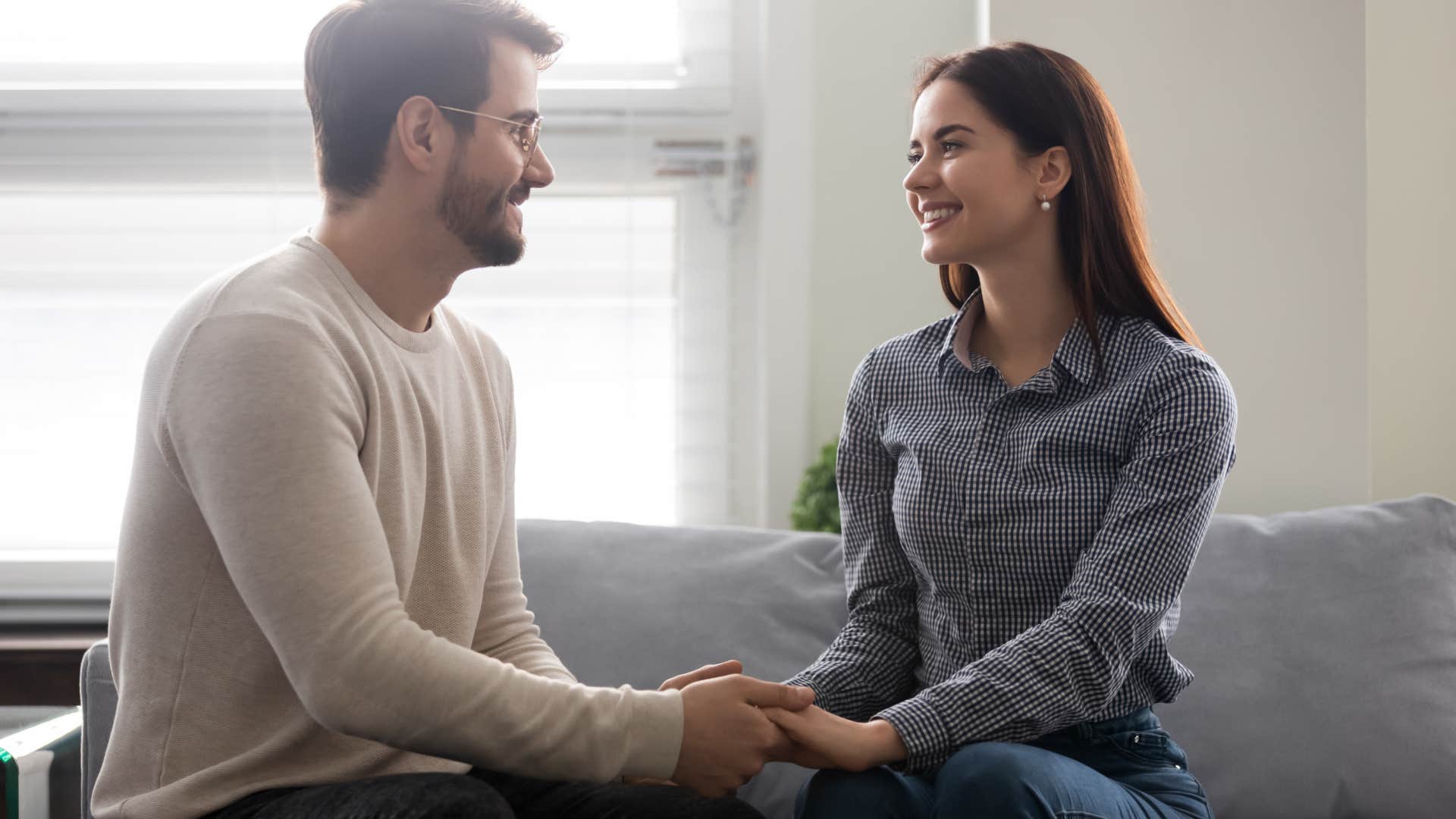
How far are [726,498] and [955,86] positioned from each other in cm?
120

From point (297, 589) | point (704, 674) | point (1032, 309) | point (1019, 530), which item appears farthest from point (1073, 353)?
point (297, 589)

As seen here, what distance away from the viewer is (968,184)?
1568mm

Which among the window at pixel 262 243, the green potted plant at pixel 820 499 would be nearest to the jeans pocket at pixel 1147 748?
the green potted plant at pixel 820 499

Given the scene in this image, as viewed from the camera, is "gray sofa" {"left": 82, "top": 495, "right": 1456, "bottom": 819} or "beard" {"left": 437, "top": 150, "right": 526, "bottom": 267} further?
"gray sofa" {"left": 82, "top": 495, "right": 1456, "bottom": 819}

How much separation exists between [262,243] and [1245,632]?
2.06 meters

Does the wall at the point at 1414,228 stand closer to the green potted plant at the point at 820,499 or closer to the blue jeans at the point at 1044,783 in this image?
the green potted plant at the point at 820,499

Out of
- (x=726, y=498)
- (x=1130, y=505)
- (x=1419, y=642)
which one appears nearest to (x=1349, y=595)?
(x=1419, y=642)

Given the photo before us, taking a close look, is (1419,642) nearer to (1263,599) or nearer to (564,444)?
(1263,599)

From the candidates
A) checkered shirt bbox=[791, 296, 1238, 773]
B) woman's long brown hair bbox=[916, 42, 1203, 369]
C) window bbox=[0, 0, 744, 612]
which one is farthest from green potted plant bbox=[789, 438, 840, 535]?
woman's long brown hair bbox=[916, 42, 1203, 369]

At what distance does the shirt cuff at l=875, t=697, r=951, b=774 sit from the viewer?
52.6 inches

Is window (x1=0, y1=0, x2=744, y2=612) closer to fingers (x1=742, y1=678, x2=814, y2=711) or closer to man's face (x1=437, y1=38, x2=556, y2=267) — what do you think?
man's face (x1=437, y1=38, x2=556, y2=267)

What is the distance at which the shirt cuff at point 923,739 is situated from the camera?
4.39 ft

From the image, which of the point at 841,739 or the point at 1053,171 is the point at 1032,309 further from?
the point at 841,739

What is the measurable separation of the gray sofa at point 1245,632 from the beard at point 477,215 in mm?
601
